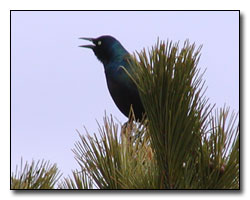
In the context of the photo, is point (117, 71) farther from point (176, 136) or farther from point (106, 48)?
point (176, 136)

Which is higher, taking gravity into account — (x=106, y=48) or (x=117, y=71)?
(x=106, y=48)

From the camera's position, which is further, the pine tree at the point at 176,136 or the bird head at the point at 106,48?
the bird head at the point at 106,48

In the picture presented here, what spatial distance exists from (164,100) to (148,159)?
9.2 inches

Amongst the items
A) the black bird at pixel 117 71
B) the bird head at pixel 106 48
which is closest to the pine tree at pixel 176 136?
the black bird at pixel 117 71

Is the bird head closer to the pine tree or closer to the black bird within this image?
the black bird

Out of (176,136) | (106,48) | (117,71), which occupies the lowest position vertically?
(176,136)

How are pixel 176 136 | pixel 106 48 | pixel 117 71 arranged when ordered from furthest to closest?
1. pixel 106 48
2. pixel 117 71
3. pixel 176 136

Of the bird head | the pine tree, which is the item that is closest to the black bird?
the bird head

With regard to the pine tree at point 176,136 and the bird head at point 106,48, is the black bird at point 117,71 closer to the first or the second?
the bird head at point 106,48

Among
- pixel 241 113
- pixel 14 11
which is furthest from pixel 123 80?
pixel 241 113

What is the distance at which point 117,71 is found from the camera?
9.25 ft

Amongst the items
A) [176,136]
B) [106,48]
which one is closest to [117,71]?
[106,48]

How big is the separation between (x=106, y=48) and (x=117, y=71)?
35 centimetres

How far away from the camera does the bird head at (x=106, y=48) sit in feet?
10.1
